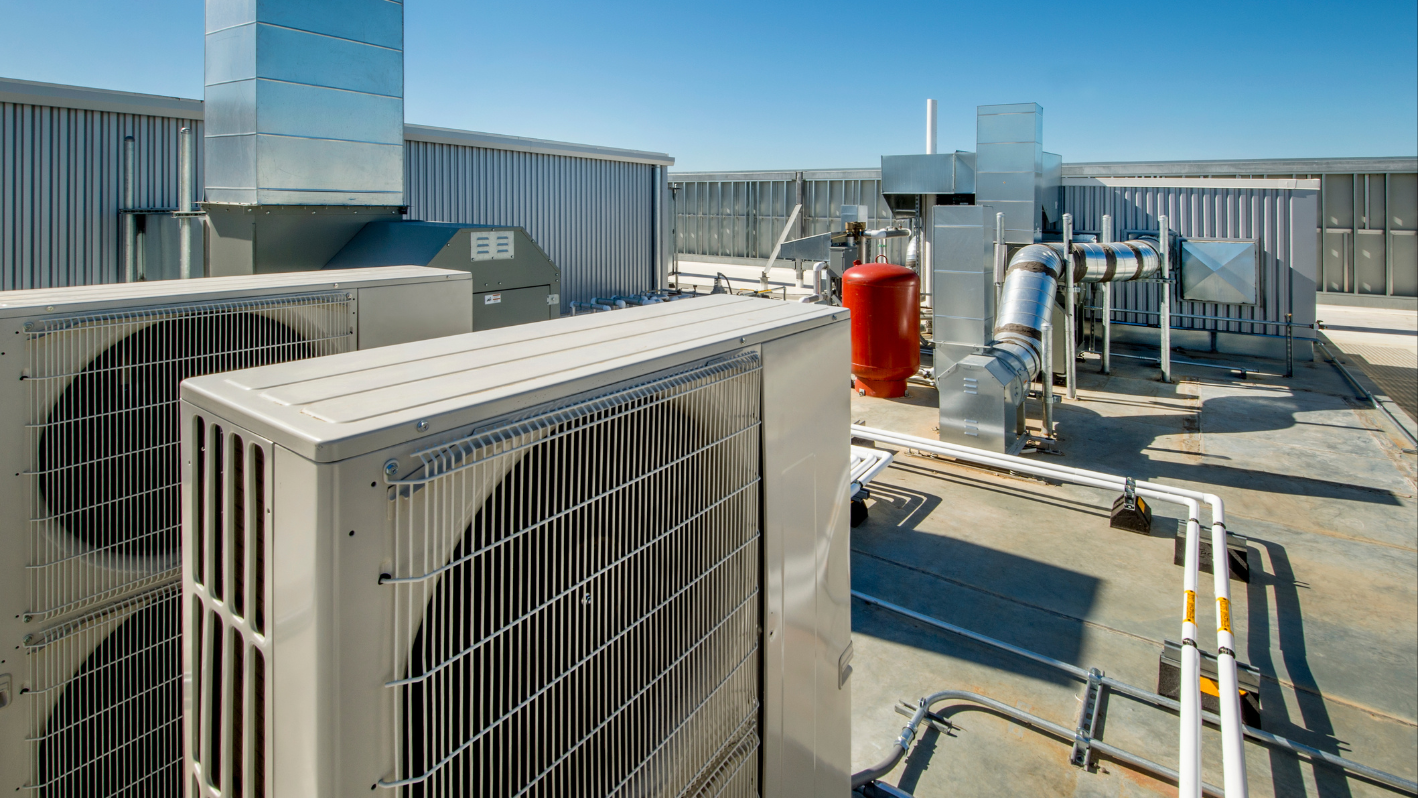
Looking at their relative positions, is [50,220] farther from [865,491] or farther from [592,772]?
[592,772]

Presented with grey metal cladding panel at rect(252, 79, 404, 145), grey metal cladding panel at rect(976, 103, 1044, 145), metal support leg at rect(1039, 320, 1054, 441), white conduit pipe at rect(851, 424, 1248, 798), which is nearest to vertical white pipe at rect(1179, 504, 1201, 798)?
white conduit pipe at rect(851, 424, 1248, 798)

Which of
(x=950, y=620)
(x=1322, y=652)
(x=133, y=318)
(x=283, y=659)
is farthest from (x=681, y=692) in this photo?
(x=1322, y=652)

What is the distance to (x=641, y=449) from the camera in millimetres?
1714

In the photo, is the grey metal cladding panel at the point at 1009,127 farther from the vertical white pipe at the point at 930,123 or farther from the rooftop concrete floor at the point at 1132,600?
the rooftop concrete floor at the point at 1132,600

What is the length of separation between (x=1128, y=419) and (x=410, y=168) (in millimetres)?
9569

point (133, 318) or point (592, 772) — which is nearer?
point (592, 772)

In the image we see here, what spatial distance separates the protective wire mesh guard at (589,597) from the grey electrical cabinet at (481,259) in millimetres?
3579

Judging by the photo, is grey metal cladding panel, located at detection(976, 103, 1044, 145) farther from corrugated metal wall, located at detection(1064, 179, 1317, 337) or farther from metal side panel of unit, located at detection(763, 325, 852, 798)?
metal side panel of unit, located at detection(763, 325, 852, 798)

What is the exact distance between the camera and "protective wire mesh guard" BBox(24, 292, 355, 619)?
212 cm

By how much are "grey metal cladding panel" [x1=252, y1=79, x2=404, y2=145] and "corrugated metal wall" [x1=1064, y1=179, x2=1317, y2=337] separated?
474 inches

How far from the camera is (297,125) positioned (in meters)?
4.83

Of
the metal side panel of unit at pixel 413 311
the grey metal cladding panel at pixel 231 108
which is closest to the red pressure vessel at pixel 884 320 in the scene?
the grey metal cladding panel at pixel 231 108

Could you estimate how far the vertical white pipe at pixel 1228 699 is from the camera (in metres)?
2.82

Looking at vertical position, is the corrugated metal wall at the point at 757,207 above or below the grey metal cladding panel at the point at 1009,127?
above
